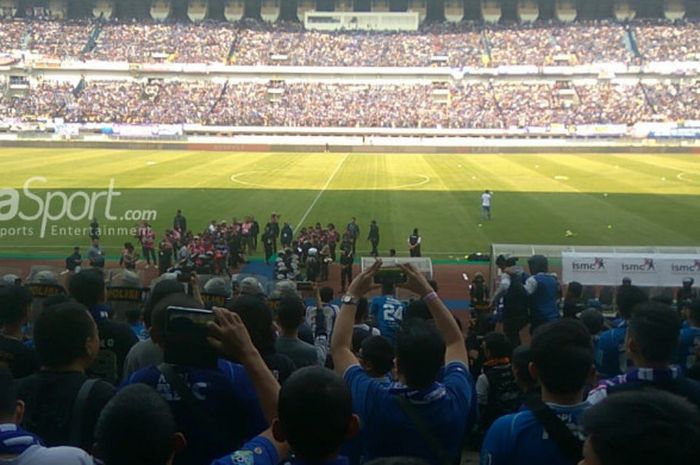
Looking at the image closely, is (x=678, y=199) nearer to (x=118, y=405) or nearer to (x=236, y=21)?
(x=118, y=405)

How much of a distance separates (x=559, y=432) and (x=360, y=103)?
257 ft

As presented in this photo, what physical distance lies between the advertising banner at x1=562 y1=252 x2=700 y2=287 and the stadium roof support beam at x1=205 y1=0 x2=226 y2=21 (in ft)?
293

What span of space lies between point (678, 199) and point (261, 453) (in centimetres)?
3747

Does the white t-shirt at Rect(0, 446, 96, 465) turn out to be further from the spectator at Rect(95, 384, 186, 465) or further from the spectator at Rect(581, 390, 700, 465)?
the spectator at Rect(581, 390, 700, 465)

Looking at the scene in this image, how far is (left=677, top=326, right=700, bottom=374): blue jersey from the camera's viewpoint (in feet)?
23.3

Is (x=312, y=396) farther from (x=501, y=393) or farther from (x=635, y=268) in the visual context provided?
(x=635, y=268)

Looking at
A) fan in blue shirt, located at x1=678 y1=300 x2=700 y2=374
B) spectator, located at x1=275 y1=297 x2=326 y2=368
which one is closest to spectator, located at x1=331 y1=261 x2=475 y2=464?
spectator, located at x1=275 y1=297 x2=326 y2=368

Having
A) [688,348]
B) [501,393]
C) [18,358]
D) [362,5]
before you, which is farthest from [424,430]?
[362,5]

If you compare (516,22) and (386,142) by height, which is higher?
(516,22)

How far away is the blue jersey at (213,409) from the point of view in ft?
13.7

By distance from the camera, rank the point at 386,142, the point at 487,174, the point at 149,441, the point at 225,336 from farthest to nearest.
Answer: the point at 386,142, the point at 487,174, the point at 225,336, the point at 149,441

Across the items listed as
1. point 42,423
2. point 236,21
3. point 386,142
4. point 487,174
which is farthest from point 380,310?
point 236,21

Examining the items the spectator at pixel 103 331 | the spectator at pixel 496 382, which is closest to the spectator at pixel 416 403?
the spectator at pixel 103 331

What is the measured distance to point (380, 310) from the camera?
395 inches
